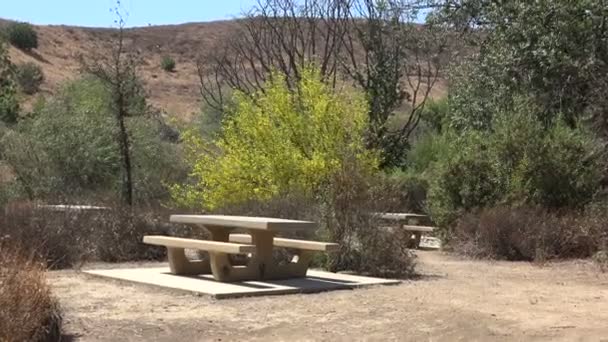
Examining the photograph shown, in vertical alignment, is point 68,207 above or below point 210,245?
below

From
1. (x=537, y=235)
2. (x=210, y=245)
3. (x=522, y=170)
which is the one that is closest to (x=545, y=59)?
(x=522, y=170)

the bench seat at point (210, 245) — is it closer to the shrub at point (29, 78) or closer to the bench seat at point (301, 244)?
the bench seat at point (301, 244)

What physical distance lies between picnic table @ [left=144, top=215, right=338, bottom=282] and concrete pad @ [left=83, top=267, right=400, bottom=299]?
0.16 m

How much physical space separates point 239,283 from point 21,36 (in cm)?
5826

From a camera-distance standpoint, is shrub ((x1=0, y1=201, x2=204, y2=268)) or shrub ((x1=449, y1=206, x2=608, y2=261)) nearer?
shrub ((x1=0, y1=201, x2=204, y2=268))

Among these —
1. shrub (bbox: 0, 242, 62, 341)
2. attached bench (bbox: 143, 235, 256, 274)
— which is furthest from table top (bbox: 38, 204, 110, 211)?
shrub (bbox: 0, 242, 62, 341)

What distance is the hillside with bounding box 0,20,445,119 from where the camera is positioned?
206 feet

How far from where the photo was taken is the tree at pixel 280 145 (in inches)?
708

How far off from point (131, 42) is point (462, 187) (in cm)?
6205

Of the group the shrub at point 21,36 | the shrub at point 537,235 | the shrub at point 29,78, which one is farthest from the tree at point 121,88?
the shrub at point 21,36

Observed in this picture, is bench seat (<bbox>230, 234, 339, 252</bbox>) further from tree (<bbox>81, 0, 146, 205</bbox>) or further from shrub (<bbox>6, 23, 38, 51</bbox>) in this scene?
shrub (<bbox>6, 23, 38, 51</bbox>)

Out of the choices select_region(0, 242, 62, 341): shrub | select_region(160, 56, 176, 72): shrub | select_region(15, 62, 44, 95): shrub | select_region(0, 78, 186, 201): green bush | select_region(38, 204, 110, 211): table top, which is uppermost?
select_region(0, 242, 62, 341): shrub

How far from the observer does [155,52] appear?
3039 inches

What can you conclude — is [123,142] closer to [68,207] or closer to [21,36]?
[68,207]
